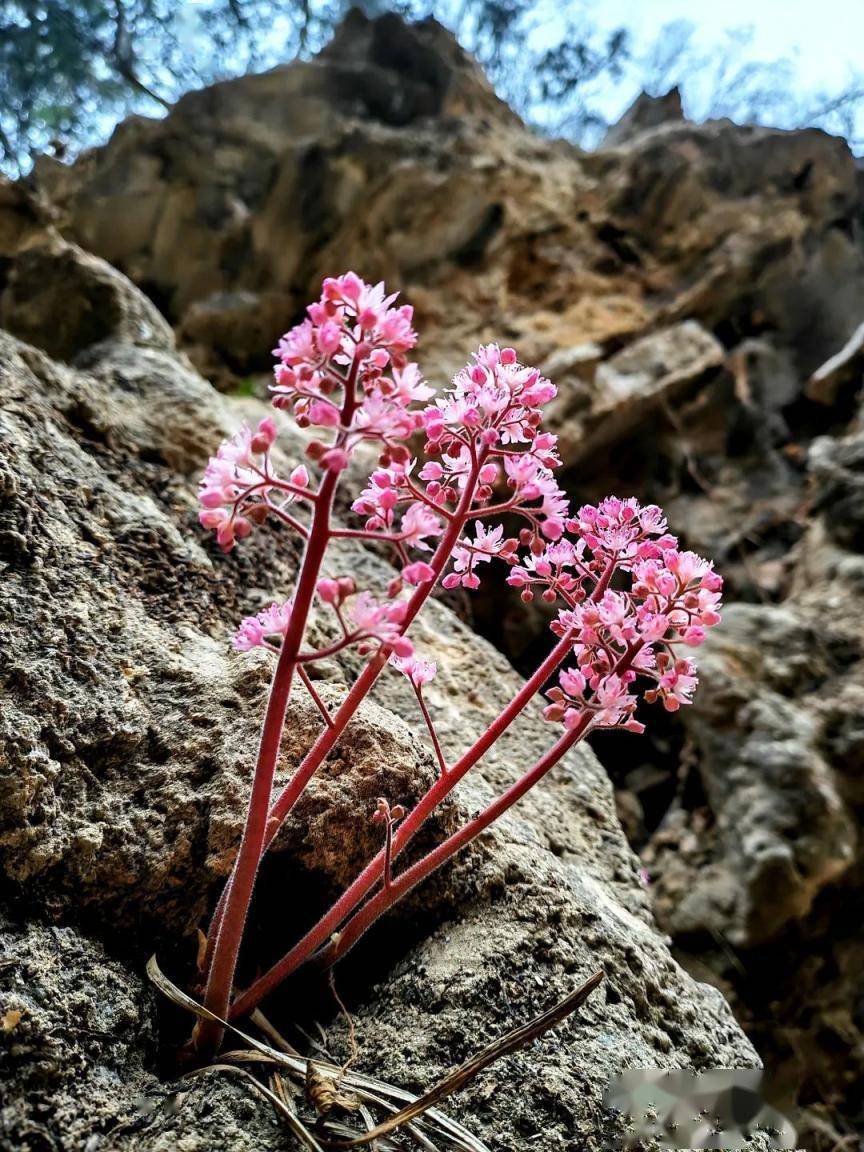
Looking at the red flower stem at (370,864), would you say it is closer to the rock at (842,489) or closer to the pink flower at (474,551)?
the pink flower at (474,551)

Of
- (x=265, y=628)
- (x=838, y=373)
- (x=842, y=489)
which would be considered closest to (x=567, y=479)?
(x=842, y=489)

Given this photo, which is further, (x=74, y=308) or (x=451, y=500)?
(x=74, y=308)

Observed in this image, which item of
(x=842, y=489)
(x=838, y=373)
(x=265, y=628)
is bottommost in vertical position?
(x=265, y=628)

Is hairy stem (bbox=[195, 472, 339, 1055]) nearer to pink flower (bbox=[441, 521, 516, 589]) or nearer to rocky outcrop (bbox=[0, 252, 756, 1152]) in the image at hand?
rocky outcrop (bbox=[0, 252, 756, 1152])

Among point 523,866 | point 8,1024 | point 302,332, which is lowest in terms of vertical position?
point 8,1024

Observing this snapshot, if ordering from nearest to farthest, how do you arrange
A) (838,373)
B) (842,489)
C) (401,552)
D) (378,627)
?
1. (378,627)
2. (401,552)
3. (842,489)
4. (838,373)

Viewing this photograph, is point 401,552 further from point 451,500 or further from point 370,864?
point 370,864

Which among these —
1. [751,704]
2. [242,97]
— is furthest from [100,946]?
[242,97]

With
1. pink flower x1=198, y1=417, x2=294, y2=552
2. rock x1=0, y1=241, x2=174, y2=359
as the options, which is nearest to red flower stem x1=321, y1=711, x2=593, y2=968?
pink flower x1=198, y1=417, x2=294, y2=552

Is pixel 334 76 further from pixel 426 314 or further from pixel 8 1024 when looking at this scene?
pixel 8 1024
